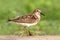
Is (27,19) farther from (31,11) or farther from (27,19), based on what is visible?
(31,11)

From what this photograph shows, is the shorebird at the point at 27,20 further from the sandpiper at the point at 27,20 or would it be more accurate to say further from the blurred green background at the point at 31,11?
the blurred green background at the point at 31,11

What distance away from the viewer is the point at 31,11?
16062 mm

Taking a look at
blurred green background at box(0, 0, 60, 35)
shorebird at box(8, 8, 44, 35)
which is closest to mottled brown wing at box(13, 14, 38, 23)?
shorebird at box(8, 8, 44, 35)

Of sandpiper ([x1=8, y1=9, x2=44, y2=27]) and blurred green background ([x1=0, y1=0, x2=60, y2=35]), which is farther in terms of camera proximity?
blurred green background ([x1=0, y1=0, x2=60, y2=35])

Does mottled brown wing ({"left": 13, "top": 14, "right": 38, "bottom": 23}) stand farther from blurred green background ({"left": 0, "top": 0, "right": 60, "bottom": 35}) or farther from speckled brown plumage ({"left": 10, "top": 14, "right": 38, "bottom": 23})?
blurred green background ({"left": 0, "top": 0, "right": 60, "bottom": 35})

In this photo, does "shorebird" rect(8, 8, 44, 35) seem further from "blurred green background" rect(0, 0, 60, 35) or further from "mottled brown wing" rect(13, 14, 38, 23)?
"blurred green background" rect(0, 0, 60, 35)

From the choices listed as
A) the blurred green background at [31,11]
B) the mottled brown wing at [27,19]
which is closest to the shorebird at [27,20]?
the mottled brown wing at [27,19]

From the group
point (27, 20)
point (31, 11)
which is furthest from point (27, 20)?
point (31, 11)

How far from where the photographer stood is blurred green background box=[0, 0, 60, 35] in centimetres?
1336

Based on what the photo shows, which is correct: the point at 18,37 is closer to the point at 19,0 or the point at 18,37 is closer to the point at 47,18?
the point at 47,18

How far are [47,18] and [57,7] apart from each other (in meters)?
1.01

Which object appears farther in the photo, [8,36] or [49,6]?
[49,6]

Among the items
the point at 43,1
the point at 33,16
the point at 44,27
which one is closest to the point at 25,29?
the point at 33,16

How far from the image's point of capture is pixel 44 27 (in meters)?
13.8
